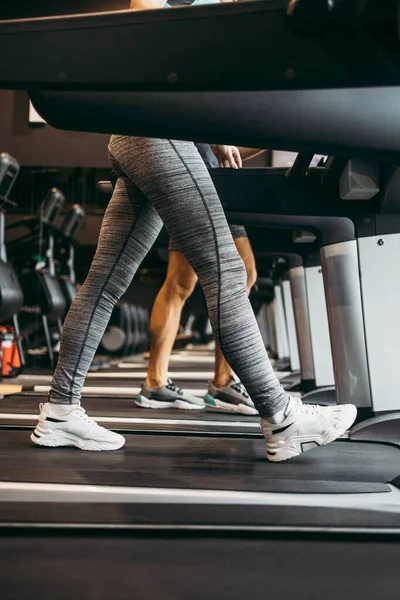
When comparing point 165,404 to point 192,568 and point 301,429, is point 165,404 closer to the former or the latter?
point 301,429

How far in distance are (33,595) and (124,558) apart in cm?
12

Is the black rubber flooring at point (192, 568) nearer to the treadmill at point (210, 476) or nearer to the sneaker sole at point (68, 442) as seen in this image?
the treadmill at point (210, 476)

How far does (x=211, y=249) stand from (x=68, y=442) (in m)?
0.59

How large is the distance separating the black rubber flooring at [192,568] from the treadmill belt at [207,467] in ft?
0.87

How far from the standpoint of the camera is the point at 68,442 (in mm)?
1575

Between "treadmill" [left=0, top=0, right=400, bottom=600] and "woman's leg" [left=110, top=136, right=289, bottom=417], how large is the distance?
8.2 inches

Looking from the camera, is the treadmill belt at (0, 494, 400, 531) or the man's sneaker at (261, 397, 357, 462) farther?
the man's sneaker at (261, 397, 357, 462)

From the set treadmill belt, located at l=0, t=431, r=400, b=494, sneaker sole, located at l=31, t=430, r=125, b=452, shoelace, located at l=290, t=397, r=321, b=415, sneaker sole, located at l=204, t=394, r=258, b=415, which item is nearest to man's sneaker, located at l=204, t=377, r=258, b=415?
sneaker sole, located at l=204, t=394, r=258, b=415

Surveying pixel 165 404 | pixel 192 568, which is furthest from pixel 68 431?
pixel 165 404

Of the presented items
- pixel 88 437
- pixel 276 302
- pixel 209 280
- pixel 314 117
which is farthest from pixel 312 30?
pixel 276 302

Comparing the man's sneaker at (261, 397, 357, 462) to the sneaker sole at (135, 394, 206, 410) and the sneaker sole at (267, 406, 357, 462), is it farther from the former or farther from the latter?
the sneaker sole at (135, 394, 206, 410)

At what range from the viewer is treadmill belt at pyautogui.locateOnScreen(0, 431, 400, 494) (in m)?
1.19

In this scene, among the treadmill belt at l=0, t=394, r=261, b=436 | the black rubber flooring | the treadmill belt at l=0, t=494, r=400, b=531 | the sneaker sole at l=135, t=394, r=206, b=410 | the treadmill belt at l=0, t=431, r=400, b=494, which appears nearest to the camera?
the black rubber flooring

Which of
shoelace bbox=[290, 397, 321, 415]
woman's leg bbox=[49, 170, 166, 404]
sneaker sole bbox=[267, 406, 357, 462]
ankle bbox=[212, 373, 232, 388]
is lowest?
sneaker sole bbox=[267, 406, 357, 462]
